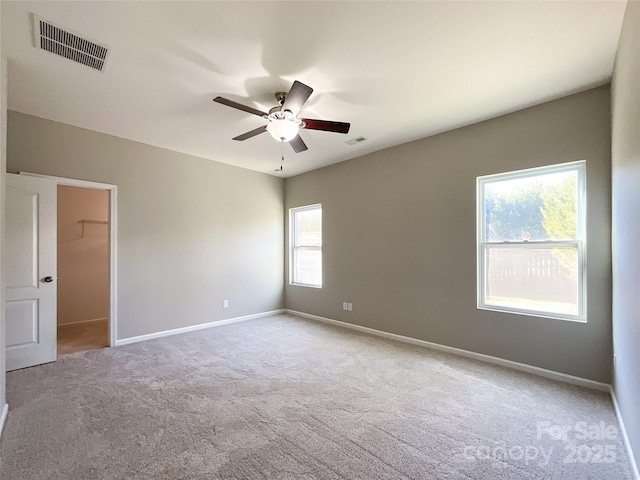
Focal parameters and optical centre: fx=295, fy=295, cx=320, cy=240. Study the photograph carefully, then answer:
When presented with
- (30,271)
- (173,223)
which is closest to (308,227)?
(173,223)

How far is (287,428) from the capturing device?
7.03 feet

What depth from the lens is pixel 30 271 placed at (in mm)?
3283

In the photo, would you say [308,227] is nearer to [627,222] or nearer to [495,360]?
[495,360]

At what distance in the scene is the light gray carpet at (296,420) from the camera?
1768 mm

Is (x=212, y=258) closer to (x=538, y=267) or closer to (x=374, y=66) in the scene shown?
(x=374, y=66)

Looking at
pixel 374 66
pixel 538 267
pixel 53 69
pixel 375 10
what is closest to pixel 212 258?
pixel 53 69

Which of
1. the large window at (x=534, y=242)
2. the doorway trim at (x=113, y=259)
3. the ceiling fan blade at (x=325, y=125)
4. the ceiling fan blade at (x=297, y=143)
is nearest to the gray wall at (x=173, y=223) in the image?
the doorway trim at (x=113, y=259)

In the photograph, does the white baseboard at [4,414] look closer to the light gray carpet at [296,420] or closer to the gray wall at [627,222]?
the light gray carpet at [296,420]

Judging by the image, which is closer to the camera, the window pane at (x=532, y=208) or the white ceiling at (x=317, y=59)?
the white ceiling at (x=317, y=59)

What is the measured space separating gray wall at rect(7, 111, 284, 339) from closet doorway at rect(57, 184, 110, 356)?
3.98 ft

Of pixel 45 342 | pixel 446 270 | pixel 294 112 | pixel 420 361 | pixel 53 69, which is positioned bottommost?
pixel 420 361

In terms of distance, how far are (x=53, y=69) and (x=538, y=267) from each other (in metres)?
4.85

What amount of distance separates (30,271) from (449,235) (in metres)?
4.88

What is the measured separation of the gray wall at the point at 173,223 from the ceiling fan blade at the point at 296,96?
111 inches
